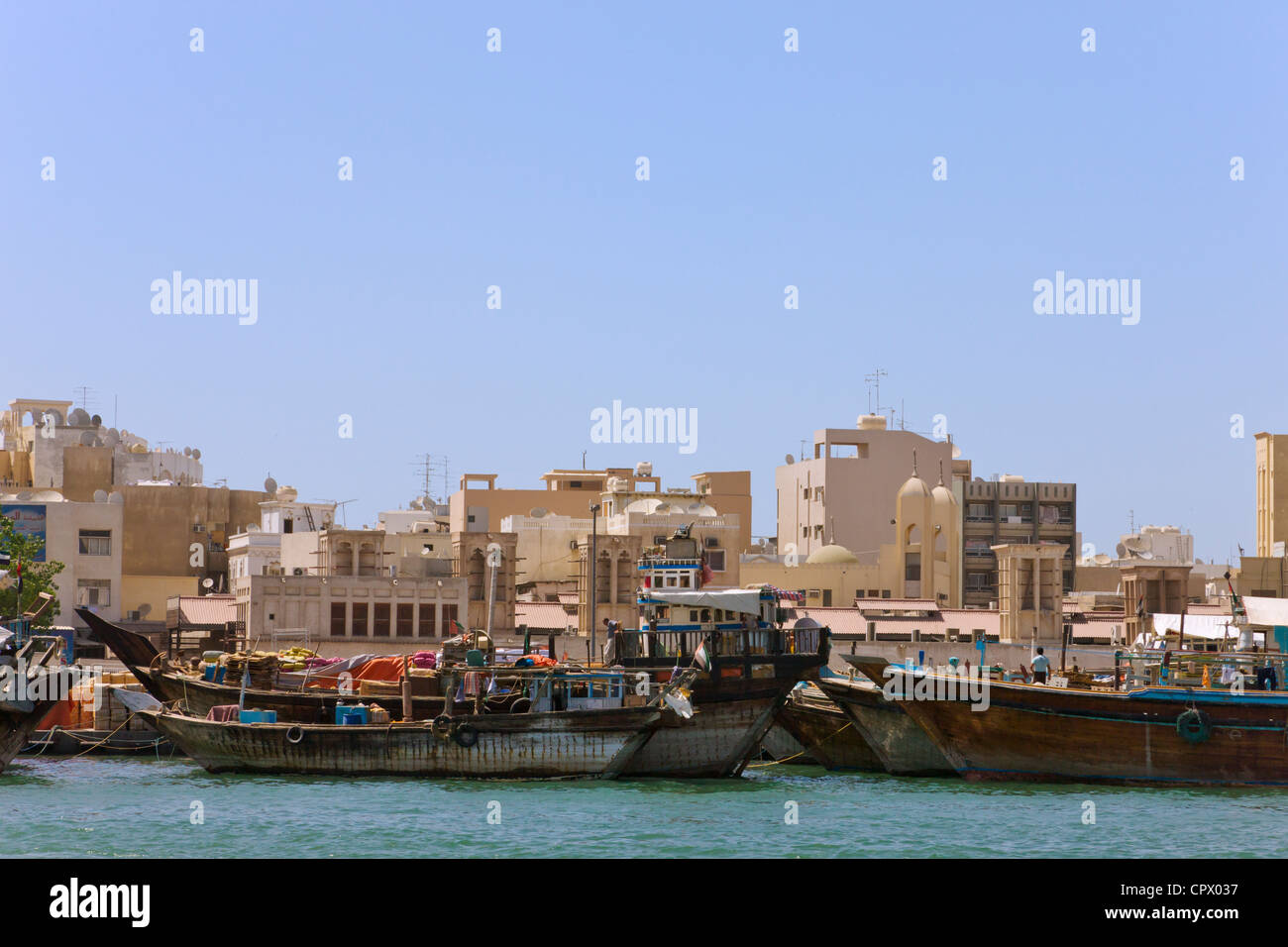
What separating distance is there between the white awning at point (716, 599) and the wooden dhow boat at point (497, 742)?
3.06 m

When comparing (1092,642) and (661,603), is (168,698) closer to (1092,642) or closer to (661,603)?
(661,603)

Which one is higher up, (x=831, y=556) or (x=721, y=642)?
(x=831, y=556)

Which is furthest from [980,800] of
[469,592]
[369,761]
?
[469,592]

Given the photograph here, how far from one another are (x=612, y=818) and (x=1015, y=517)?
229 feet

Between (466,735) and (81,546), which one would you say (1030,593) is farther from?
(81,546)

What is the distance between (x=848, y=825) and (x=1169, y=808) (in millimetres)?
8260

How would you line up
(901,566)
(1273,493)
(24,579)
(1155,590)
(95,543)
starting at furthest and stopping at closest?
(1273,493) < (901,566) < (95,543) < (1155,590) < (24,579)

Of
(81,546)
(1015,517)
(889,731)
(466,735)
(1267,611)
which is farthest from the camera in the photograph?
(1015,517)

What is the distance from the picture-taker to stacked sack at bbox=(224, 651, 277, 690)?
49.5m

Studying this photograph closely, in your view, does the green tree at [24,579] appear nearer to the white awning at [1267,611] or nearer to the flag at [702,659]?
the flag at [702,659]

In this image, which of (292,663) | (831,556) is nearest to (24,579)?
(292,663)

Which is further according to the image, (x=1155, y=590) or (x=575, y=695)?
(x=1155, y=590)

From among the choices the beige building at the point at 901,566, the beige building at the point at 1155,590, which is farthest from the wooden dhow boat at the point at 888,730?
the beige building at the point at 901,566

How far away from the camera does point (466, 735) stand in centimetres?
4325
